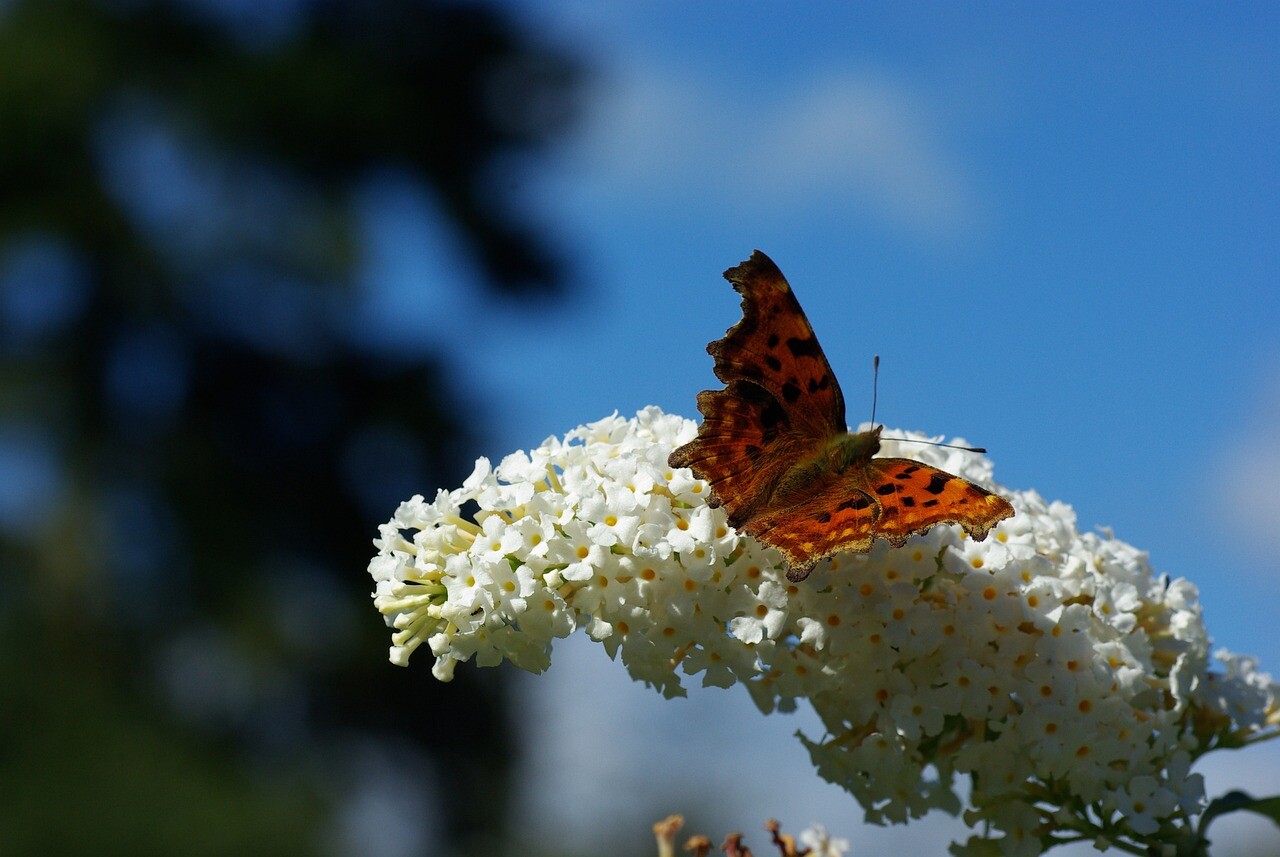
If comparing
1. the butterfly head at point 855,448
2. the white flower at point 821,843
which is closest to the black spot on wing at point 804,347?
the butterfly head at point 855,448

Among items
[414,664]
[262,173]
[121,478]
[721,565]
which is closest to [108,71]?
[262,173]

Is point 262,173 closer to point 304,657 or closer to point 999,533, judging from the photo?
point 304,657

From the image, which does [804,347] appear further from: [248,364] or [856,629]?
[248,364]

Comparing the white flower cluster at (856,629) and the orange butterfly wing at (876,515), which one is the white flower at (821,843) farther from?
the orange butterfly wing at (876,515)

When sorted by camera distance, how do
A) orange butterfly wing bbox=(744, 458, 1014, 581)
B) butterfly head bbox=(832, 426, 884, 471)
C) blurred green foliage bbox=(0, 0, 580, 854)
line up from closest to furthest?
orange butterfly wing bbox=(744, 458, 1014, 581) < butterfly head bbox=(832, 426, 884, 471) < blurred green foliage bbox=(0, 0, 580, 854)

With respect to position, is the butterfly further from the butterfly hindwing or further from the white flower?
the white flower

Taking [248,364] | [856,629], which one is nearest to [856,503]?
[856,629]

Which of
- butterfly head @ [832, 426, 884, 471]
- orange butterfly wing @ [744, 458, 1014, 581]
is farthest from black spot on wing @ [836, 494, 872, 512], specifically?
butterfly head @ [832, 426, 884, 471]
